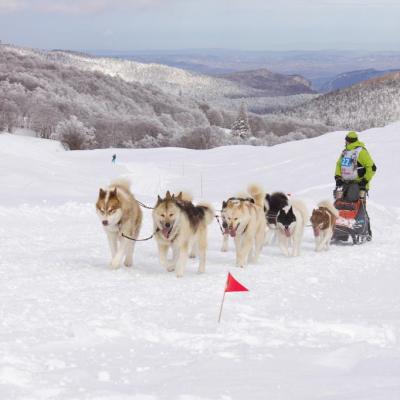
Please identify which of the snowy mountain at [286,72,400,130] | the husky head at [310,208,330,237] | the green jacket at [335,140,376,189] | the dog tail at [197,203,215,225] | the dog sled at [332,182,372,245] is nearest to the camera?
the dog tail at [197,203,215,225]

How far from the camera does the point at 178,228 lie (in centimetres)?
671

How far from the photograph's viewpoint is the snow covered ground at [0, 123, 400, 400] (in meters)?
3.50

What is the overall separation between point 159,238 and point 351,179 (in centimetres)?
462

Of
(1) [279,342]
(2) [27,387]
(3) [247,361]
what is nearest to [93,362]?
(2) [27,387]

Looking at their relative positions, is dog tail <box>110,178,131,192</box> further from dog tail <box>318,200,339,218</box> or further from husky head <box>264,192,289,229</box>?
dog tail <box>318,200,339,218</box>

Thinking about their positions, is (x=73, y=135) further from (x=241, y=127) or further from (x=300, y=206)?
(x=300, y=206)

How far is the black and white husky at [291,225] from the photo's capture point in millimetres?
8828

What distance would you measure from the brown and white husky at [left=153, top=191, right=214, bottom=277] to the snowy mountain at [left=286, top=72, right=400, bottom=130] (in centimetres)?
12491

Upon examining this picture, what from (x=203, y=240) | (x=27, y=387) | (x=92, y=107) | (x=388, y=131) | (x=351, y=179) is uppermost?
(x=92, y=107)

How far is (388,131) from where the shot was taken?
28156mm

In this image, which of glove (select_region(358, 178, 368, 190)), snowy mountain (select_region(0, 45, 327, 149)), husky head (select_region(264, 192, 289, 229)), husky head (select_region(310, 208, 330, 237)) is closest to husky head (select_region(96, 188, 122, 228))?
husky head (select_region(264, 192, 289, 229))

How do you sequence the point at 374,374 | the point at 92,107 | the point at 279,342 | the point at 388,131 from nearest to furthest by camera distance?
the point at 374,374 < the point at 279,342 < the point at 388,131 < the point at 92,107

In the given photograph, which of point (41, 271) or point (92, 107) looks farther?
point (92, 107)

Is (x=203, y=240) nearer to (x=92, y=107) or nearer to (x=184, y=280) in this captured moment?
(x=184, y=280)
